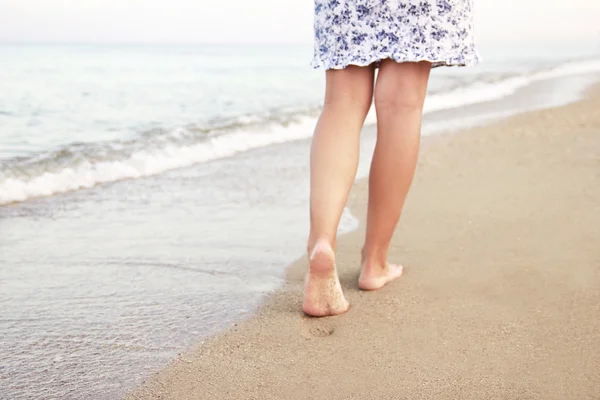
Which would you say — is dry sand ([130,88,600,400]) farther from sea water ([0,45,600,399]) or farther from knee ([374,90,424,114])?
knee ([374,90,424,114])

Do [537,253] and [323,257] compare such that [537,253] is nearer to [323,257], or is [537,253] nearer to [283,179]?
[323,257]

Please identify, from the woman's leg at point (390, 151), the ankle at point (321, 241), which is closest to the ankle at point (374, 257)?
the woman's leg at point (390, 151)

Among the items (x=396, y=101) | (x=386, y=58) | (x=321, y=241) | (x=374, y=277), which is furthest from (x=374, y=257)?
(x=386, y=58)

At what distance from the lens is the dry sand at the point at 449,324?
139 cm

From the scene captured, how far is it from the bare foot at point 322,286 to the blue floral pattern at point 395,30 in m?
0.54

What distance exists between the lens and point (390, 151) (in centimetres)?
191

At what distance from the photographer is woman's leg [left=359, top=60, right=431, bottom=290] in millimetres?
1854

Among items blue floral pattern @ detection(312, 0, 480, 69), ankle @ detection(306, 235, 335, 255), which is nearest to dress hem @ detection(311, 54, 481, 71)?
blue floral pattern @ detection(312, 0, 480, 69)

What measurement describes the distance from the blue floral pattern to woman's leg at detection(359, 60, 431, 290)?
6cm

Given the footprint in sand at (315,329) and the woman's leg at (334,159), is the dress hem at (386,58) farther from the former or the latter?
the footprint in sand at (315,329)

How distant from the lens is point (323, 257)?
5.70ft

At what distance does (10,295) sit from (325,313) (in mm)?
985

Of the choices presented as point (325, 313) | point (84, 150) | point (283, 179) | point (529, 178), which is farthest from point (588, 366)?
point (84, 150)

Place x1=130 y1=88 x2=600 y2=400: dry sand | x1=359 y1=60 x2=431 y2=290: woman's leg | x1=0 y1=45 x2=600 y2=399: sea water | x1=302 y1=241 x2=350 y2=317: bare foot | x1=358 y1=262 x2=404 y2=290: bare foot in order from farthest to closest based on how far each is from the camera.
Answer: x1=358 y1=262 x2=404 y2=290: bare foot < x1=359 y1=60 x2=431 y2=290: woman's leg < x1=302 y1=241 x2=350 y2=317: bare foot < x1=0 y1=45 x2=600 y2=399: sea water < x1=130 y1=88 x2=600 y2=400: dry sand
